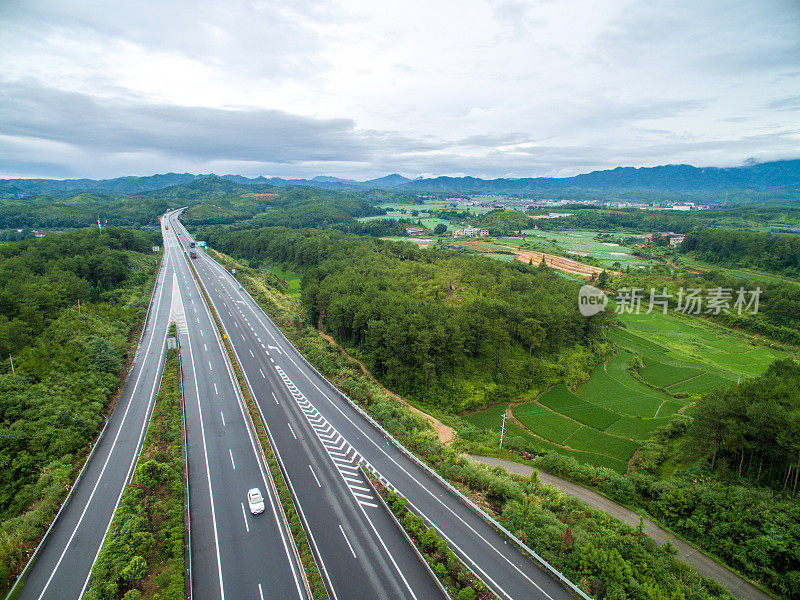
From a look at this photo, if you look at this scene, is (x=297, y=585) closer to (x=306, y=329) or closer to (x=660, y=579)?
(x=660, y=579)

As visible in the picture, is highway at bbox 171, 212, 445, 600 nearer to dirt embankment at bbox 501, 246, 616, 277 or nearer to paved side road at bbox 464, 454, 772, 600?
paved side road at bbox 464, 454, 772, 600

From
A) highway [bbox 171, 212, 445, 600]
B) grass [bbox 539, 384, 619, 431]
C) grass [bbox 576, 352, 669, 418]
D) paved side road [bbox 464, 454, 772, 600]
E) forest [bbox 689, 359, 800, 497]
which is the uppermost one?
forest [bbox 689, 359, 800, 497]

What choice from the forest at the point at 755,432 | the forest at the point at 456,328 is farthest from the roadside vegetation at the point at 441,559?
the forest at the point at 755,432

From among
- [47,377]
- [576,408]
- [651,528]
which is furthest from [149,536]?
[576,408]

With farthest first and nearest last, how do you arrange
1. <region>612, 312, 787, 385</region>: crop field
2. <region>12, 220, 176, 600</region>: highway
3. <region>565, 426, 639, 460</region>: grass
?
<region>612, 312, 787, 385</region>: crop field < <region>565, 426, 639, 460</region>: grass < <region>12, 220, 176, 600</region>: highway

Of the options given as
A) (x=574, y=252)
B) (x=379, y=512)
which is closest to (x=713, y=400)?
(x=379, y=512)

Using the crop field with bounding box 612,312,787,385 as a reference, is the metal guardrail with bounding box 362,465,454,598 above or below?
above

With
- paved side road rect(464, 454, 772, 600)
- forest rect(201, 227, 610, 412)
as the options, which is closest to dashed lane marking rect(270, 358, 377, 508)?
paved side road rect(464, 454, 772, 600)
